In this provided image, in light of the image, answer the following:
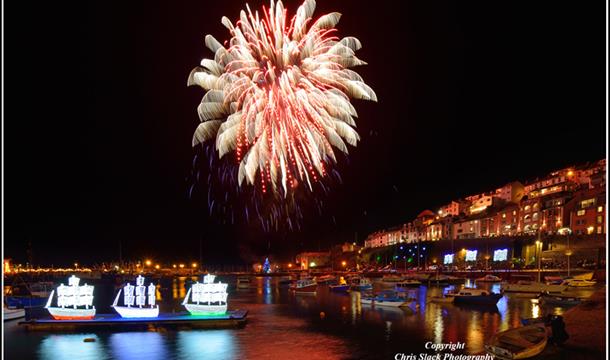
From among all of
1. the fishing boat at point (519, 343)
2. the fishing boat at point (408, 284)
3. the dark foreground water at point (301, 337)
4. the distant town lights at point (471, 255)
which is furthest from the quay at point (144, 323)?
the distant town lights at point (471, 255)

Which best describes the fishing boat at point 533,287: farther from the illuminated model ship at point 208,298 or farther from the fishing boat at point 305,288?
the illuminated model ship at point 208,298

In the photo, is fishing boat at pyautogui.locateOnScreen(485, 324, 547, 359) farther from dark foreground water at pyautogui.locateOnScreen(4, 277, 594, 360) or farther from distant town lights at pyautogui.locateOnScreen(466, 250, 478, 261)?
distant town lights at pyautogui.locateOnScreen(466, 250, 478, 261)

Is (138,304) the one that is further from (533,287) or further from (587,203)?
(587,203)

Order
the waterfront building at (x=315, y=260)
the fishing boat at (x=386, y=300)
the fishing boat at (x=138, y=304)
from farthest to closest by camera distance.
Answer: the waterfront building at (x=315, y=260)
the fishing boat at (x=386, y=300)
the fishing boat at (x=138, y=304)

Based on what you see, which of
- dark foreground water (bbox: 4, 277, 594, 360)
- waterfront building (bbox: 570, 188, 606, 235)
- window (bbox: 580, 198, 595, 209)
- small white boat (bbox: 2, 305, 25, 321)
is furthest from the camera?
window (bbox: 580, 198, 595, 209)

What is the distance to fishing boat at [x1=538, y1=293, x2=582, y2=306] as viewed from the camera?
145 feet

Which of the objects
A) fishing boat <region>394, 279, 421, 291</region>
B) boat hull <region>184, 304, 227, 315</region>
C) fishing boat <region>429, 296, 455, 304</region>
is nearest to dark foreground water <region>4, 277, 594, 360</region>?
boat hull <region>184, 304, 227, 315</region>

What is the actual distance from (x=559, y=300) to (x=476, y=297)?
6.69 meters

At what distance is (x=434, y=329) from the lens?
1437 inches

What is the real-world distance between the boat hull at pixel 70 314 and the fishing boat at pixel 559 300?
121 feet

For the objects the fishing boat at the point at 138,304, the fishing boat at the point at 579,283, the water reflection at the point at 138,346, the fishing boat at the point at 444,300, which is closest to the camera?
the water reflection at the point at 138,346

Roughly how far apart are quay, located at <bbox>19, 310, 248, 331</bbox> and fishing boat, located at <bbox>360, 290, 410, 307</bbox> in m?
17.3

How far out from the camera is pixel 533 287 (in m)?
57.5

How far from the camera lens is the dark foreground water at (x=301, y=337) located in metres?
29.6
